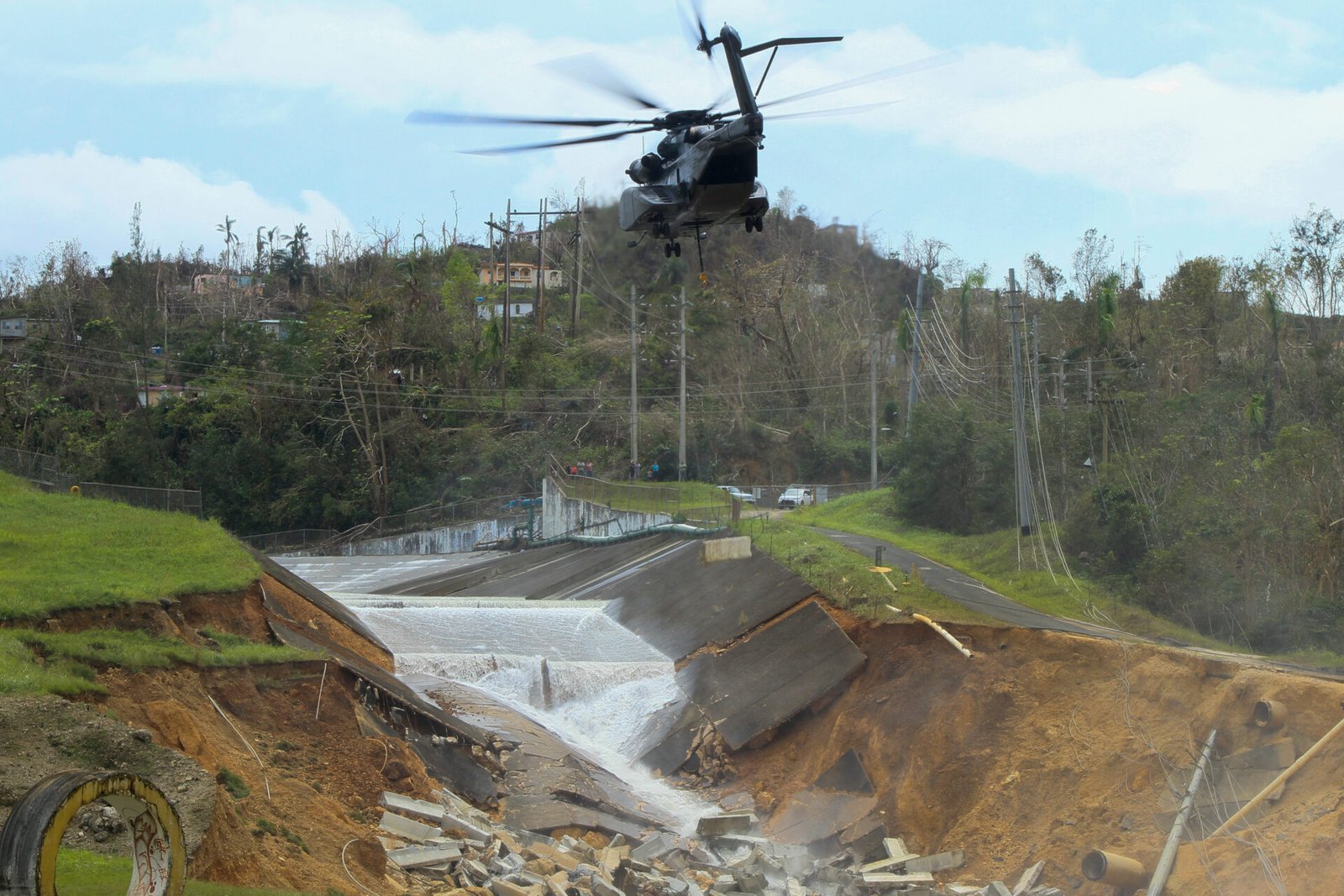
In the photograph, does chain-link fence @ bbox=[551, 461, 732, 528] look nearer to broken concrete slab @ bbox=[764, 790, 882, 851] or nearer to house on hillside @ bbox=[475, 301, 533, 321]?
broken concrete slab @ bbox=[764, 790, 882, 851]

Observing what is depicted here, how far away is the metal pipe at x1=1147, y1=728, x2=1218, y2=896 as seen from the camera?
1609 cm

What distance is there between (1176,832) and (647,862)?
7760mm

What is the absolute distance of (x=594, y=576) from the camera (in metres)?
41.7

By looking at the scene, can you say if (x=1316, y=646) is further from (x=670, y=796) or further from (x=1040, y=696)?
(x=670, y=796)

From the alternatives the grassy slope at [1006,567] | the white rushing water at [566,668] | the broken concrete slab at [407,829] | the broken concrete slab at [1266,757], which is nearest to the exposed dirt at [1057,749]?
the broken concrete slab at [1266,757]

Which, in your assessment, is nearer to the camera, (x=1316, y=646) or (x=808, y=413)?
(x=1316, y=646)

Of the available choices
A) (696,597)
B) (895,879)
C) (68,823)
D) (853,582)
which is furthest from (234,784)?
(696,597)

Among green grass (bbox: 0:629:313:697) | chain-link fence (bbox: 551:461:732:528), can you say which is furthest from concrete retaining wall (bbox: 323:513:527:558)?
green grass (bbox: 0:629:313:697)

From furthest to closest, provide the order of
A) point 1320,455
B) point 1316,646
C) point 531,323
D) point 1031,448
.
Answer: point 531,323
point 1031,448
point 1320,455
point 1316,646

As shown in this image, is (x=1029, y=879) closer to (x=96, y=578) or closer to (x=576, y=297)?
(x=96, y=578)

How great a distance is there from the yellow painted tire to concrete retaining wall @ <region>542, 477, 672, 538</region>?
126ft

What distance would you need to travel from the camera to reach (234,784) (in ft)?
48.3

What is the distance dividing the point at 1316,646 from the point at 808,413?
5013 centimetres

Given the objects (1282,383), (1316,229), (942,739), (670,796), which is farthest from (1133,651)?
(1316,229)
